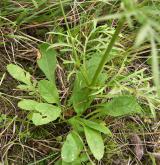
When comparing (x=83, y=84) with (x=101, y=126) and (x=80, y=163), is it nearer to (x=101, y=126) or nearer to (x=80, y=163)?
(x=101, y=126)

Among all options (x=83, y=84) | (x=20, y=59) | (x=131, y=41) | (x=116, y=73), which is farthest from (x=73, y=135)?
(x=131, y=41)

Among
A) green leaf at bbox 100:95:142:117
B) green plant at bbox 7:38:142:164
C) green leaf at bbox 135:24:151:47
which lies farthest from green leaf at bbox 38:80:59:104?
green leaf at bbox 135:24:151:47

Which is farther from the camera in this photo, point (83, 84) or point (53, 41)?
point (53, 41)

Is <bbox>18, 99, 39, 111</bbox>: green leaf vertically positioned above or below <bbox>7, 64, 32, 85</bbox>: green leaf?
below

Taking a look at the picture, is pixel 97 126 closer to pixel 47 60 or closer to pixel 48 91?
pixel 48 91

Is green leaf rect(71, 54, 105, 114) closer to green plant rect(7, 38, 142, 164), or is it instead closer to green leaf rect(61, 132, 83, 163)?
green plant rect(7, 38, 142, 164)

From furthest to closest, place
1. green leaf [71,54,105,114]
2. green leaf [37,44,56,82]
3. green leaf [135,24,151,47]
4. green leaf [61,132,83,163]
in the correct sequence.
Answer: green leaf [37,44,56,82], green leaf [71,54,105,114], green leaf [61,132,83,163], green leaf [135,24,151,47]

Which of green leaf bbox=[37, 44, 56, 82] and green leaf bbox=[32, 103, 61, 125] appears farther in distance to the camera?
green leaf bbox=[37, 44, 56, 82]
